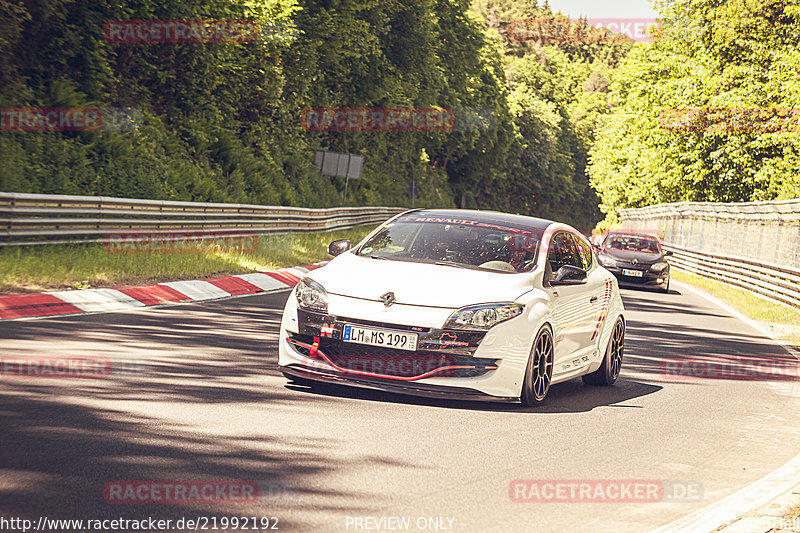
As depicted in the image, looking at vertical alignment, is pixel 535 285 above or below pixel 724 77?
below

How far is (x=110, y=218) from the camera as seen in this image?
17781 millimetres

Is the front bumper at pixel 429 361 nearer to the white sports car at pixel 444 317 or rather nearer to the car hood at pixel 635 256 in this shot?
the white sports car at pixel 444 317

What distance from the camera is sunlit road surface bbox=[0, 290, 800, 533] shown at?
5086mm

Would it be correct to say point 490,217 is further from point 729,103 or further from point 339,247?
point 729,103

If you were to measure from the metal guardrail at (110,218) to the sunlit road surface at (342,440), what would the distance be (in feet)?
15.3

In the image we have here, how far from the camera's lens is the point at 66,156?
23062 mm

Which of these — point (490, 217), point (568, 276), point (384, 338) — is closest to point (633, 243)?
point (490, 217)

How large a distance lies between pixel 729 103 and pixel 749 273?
2016 cm

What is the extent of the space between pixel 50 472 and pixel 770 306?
20.4 meters

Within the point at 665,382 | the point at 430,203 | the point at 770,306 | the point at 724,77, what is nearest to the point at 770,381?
the point at 665,382

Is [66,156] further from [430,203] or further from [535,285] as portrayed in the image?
[430,203]

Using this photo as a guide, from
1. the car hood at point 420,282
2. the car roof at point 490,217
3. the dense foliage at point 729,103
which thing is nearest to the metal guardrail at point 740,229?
the dense foliage at point 729,103

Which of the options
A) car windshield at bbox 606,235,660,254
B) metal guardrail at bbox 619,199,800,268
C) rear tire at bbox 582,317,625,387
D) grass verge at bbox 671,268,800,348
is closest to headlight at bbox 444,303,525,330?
rear tire at bbox 582,317,625,387

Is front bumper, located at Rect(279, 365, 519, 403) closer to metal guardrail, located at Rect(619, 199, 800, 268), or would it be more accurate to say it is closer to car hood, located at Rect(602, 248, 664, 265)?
metal guardrail, located at Rect(619, 199, 800, 268)
